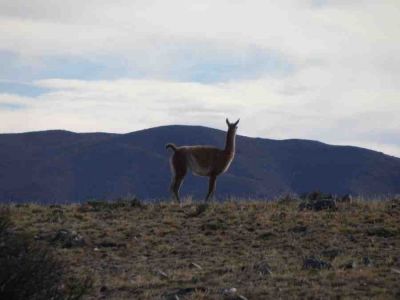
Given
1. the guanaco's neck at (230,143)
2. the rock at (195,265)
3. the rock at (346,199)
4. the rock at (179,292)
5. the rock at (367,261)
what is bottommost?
the rock at (179,292)

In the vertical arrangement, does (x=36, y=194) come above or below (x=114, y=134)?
below

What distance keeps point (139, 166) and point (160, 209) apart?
110 m

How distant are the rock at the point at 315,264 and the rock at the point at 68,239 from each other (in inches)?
175

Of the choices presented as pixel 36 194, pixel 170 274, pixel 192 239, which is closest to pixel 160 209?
pixel 192 239

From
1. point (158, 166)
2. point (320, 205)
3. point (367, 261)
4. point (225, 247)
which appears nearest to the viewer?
point (367, 261)

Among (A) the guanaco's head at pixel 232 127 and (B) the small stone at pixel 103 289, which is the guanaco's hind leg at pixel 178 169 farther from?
(B) the small stone at pixel 103 289

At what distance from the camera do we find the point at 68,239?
16.8 meters

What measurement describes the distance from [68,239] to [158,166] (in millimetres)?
111192

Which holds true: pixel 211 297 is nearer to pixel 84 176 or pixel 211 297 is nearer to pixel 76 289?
pixel 76 289

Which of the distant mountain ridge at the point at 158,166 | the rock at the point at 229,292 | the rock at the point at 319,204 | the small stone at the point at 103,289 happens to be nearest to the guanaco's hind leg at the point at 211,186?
the rock at the point at 319,204

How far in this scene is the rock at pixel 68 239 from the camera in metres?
16.7

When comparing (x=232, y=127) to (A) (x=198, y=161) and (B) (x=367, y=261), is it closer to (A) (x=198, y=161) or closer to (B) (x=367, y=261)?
(A) (x=198, y=161)

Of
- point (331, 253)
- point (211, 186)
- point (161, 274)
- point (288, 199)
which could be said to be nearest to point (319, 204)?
point (288, 199)

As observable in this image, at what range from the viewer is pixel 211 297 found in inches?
488
